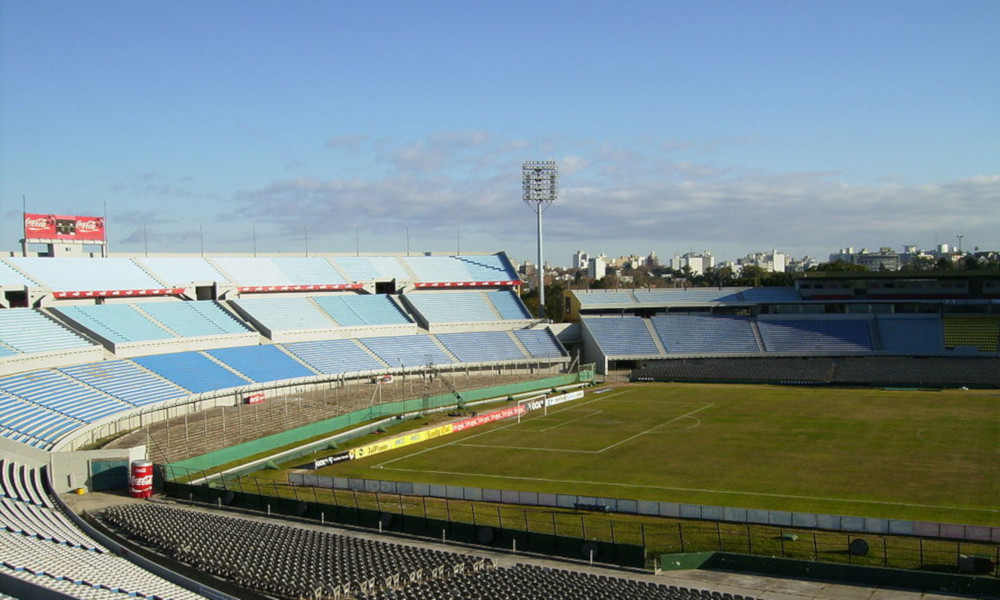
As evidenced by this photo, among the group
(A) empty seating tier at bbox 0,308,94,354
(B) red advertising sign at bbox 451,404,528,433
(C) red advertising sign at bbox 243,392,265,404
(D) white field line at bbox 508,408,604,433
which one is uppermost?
(A) empty seating tier at bbox 0,308,94,354

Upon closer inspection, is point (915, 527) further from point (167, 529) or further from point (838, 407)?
point (838, 407)

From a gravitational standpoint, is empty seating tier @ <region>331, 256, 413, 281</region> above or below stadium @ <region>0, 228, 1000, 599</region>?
above

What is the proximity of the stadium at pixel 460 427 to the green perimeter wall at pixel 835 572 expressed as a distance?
0.08 meters

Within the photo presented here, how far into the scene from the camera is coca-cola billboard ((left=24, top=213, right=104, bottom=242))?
215 ft

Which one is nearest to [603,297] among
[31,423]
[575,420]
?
[575,420]

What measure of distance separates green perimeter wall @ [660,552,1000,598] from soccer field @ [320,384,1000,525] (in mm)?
7846

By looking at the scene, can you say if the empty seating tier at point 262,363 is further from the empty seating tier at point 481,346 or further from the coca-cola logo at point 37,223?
the coca-cola logo at point 37,223

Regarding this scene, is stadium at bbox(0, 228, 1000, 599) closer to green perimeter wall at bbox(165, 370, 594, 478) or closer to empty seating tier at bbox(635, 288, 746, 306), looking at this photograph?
green perimeter wall at bbox(165, 370, 594, 478)

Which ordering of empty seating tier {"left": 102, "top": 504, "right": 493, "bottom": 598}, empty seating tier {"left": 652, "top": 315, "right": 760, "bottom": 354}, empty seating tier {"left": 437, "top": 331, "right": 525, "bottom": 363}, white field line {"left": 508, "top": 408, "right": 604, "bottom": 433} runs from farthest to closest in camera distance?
empty seating tier {"left": 652, "top": 315, "right": 760, "bottom": 354}, empty seating tier {"left": 437, "top": 331, "right": 525, "bottom": 363}, white field line {"left": 508, "top": 408, "right": 604, "bottom": 433}, empty seating tier {"left": 102, "top": 504, "right": 493, "bottom": 598}

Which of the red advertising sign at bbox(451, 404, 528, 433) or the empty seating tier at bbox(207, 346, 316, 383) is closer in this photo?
the red advertising sign at bbox(451, 404, 528, 433)

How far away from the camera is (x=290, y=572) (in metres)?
25.2

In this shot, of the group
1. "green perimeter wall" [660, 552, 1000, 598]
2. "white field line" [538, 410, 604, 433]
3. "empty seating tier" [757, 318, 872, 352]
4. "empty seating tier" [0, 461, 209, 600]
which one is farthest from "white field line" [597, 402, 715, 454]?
"empty seating tier" [0, 461, 209, 600]

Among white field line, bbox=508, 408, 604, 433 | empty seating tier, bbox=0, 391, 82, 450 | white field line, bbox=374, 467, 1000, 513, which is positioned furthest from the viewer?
white field line, bbox=508, 408, 604, 433

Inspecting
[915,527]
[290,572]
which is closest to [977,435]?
[915,527]
